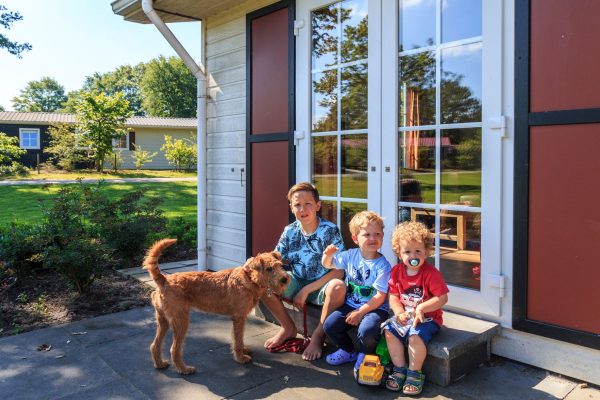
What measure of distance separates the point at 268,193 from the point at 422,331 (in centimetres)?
235

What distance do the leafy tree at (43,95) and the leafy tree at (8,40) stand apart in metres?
57.6

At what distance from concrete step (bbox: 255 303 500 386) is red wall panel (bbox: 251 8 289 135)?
2.33 m

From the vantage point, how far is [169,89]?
165 feet

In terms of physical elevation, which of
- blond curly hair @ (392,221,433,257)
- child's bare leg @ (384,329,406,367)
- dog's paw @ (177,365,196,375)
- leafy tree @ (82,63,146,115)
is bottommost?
dog's paw @ (177,365,196,375)

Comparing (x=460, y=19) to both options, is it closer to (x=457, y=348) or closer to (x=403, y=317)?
(x=403, y=317)

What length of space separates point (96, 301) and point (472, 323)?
3.34m

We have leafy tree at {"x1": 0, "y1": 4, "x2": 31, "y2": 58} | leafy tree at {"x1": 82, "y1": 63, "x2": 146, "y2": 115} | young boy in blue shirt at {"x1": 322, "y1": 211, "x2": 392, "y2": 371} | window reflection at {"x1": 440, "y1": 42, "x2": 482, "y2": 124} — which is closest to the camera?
young boy in blue shirt at {"x1": 322, "y1": 211, "x2": 392, "y2": 371}

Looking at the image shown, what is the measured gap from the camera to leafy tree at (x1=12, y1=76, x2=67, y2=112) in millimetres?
63062

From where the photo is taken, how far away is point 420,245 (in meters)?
2.67

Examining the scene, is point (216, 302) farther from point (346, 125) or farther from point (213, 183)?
point (213, 183)

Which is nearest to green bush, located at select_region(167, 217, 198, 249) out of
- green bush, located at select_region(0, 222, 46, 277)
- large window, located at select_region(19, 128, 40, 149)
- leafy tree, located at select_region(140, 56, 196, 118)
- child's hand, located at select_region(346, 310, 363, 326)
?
green bush, located at select_region(0, 222, 46, 277)

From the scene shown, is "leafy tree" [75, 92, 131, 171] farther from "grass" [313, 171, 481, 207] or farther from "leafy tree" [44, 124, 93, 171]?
"grass" [313, 171, 481, 207]

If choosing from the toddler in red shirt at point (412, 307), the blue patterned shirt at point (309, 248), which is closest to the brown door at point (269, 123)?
the blue patterned shirt at point (309, 248)

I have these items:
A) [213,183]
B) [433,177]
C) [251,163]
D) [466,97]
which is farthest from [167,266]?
[466,97]
